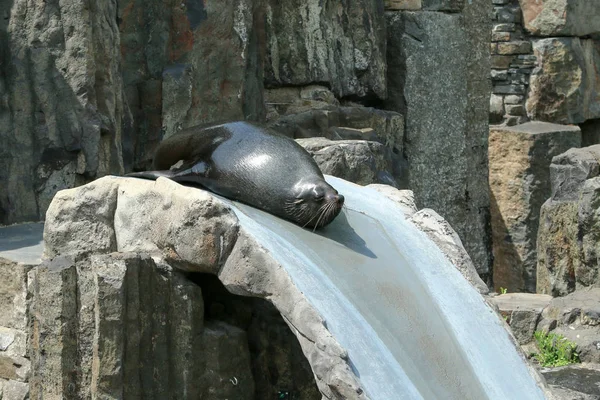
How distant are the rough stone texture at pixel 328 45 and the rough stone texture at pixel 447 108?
0.25 meters

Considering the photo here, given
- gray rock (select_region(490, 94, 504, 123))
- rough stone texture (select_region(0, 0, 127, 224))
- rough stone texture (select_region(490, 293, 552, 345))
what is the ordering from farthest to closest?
gray rock (select_region(490, 94, 504, 123)) < rough stone texture (select_region(490, 293, 552, 345)) < rough stone texture (select_region(0, 0, 127, 224))

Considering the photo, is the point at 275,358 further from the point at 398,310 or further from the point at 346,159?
the point at 346,159

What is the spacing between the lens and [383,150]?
7164 millimetres

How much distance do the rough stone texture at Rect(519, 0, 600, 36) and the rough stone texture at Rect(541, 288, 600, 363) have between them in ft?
19.3

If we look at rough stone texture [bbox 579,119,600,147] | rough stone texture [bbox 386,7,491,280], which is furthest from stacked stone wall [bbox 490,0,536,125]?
rough stone texture [bbox 386,7,491,280]

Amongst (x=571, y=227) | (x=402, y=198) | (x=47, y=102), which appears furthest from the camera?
(x=571, y=227)

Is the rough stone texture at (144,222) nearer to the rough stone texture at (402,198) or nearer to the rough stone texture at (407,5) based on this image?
the rough stone texture at (402,198)

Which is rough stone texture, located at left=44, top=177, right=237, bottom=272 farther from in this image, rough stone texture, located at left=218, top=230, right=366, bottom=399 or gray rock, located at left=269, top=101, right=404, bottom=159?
gray rock, located at left=269, top=101, right=404, bottom=159

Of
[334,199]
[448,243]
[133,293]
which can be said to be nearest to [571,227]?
[448,243]

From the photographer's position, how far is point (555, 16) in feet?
38.9

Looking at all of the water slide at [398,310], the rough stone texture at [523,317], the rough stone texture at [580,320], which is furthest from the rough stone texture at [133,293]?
the rough stone texture at [523,317]

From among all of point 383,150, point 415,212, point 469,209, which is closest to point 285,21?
point 383,150

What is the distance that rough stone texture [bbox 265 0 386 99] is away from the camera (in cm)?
834

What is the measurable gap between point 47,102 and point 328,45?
2883mm
